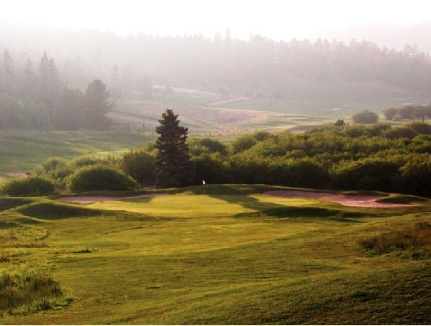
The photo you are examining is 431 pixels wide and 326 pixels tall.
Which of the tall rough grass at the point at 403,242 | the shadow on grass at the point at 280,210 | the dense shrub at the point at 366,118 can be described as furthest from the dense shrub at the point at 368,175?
the dense shrub at the point at 366,118

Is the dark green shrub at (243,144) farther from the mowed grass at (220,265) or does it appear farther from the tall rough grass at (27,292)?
the tall rough grass at (27,292)

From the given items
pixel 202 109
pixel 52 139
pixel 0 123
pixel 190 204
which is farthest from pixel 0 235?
pixel 202 109

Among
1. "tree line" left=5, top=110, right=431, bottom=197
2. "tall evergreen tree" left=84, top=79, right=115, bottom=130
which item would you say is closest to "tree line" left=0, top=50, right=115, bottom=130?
"tall evergreen tree" left=84, top=79, right=115, bottom=130

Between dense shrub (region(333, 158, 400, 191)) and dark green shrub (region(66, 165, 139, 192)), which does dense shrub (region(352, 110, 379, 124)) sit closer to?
dense shrub (region(333, 158, 400, 191))

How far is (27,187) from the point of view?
54469mm

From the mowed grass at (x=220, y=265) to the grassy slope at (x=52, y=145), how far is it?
52.3m

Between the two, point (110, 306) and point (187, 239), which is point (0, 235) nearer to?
point (187, 239)

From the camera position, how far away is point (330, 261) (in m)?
21.8

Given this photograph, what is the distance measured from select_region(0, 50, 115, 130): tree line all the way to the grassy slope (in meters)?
7.96

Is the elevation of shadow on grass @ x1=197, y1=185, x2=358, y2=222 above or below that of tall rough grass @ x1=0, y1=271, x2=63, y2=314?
above

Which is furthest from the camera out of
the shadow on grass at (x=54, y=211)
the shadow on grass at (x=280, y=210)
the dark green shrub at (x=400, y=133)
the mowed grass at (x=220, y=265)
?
the dark green shrub at (x=400, y=133)

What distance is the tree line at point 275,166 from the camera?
182 feet

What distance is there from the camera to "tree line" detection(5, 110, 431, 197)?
5547 cm

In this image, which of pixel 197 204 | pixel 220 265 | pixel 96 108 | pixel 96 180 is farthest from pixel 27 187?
pixel 96 108
